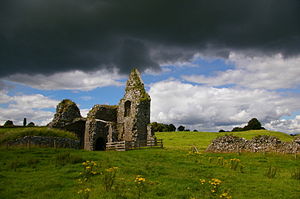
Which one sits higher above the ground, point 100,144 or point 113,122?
point 113,122

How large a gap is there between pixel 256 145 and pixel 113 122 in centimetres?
2033

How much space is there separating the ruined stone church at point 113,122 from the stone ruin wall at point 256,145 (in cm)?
1080

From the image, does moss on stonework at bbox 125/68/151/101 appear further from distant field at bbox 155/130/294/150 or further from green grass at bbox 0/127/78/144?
green grass at bbox 0/127/78/144

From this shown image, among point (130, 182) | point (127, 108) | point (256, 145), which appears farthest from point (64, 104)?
point (130, 182)

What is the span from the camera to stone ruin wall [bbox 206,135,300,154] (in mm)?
27688

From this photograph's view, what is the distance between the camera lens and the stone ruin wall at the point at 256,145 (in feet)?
90.8

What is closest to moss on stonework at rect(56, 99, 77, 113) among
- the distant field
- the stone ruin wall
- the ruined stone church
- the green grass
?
the ruined stone church

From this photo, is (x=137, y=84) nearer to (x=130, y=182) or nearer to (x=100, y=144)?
(x=100, y=144)

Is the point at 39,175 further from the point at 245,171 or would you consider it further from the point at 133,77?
the point at 133,77

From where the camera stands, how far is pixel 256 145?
1177 inches

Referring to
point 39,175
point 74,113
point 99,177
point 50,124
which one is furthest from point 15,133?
point 99,177

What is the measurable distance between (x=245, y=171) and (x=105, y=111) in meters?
28.8

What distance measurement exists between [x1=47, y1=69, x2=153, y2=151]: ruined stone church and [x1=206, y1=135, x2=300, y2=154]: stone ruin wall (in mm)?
10797

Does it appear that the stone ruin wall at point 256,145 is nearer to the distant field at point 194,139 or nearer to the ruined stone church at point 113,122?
the distant field at point 194,139
